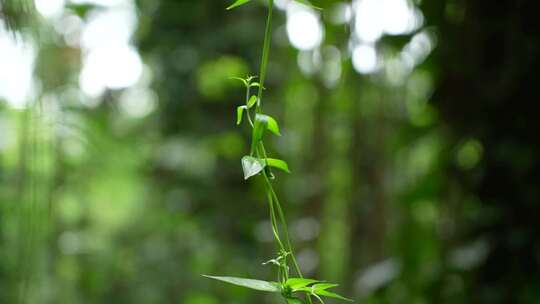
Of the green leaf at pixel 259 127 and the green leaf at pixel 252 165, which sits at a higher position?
the green leaf at pixel 259 127

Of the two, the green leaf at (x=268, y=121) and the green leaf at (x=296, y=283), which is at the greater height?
the green leaf at (x=268, y=121)

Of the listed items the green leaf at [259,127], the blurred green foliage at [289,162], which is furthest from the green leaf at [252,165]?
the blurred green foliage at [289,162]

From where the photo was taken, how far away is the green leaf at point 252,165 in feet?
1.45

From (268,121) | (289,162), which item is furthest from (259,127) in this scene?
(289,162)

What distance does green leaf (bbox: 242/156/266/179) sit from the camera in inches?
17.4

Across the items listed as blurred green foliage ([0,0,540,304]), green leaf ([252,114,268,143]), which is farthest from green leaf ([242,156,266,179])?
blurred green foliage ([0,0,540,304])

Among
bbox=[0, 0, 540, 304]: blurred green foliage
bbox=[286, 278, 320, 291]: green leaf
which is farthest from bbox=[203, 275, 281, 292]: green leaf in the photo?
bbox=[0, 0, 540, 304]: blurred green foliage

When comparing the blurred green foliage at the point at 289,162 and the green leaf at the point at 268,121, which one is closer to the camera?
the green leaf at the point at 268,121

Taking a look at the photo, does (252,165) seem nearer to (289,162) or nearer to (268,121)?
(268,121)

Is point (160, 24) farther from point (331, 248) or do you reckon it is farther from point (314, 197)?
point (331, 248)

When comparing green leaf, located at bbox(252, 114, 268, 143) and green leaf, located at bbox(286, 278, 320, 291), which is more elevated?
green leaf, located at bbox(252, 114, 268, 143)

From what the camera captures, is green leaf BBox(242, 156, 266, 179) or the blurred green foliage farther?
the blurred green foliage

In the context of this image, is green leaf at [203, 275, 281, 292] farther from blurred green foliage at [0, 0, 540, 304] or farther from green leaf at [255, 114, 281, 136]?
blurred green foliage at [0, 0, 540, 304]

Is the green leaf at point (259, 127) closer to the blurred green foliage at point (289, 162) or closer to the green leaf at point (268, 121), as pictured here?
the green leaf at point (268, 121)
